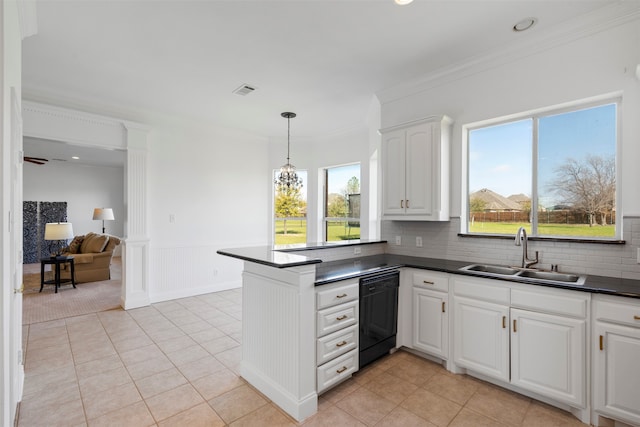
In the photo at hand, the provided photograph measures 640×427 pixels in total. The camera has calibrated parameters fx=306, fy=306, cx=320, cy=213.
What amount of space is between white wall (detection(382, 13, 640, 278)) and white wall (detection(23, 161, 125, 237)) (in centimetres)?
758

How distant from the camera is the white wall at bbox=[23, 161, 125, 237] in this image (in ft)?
26.2

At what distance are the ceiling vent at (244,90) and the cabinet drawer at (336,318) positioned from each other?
284cm

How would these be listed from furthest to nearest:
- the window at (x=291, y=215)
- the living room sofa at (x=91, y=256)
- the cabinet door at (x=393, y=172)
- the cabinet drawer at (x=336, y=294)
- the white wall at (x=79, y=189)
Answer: the white wall at (x=79, y=189) < the window at (x=291, y=215) < the living room sofa at (x=91, y=256) < the cabinet door at (x=393, y=172) < the cabinet drawer at (x=336, y=294)

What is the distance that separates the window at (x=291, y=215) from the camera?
20.7 ft

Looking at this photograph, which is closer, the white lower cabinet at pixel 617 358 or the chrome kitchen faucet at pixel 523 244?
the white lower cabinet at pixel 617 358

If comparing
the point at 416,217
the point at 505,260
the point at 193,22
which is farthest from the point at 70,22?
the point at 505,260

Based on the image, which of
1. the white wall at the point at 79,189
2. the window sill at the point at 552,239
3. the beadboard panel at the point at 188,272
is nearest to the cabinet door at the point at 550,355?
the window sill at the point at 552,239

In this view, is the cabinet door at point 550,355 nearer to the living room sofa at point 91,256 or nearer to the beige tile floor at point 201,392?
the beige tile floor at point 201,392

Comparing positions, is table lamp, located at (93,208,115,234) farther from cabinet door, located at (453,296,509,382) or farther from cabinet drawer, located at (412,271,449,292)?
cabinet door, located at (453,296,509,382)

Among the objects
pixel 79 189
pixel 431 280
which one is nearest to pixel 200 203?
pixel 431 280

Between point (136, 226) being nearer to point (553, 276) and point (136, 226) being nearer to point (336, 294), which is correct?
point (336, 294)

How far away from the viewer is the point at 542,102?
271 centimetres

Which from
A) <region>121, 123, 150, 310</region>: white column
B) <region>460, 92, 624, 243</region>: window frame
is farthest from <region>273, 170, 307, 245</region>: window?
<region>460, 92, 624, 243</region>: window frame

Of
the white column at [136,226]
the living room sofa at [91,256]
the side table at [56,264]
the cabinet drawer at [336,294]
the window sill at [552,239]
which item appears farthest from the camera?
the living room sofa at [91,256]
